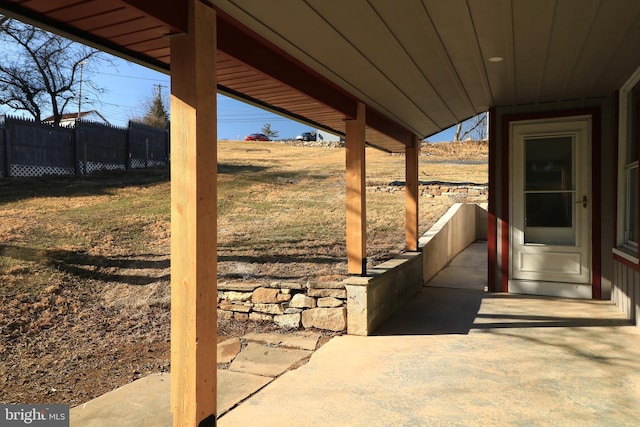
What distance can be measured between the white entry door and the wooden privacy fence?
1191cm

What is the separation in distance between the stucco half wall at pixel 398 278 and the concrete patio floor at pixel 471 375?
18 centimetres

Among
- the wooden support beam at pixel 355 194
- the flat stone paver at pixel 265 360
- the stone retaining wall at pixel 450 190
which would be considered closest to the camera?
the flat stone paver at pixel 265 360

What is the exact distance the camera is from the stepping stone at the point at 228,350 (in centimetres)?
368

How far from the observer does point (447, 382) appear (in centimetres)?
302

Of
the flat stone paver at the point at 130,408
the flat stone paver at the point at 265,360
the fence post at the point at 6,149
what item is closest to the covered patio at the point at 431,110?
the flat stone paver at the point at 265,360

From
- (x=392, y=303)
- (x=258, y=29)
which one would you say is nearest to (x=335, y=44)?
(x=258, y=29)

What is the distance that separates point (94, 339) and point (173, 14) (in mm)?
3565

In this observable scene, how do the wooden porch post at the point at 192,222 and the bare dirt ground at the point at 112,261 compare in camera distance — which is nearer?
the wooden porch post at the point at 192,222

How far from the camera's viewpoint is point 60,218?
8.38 meters

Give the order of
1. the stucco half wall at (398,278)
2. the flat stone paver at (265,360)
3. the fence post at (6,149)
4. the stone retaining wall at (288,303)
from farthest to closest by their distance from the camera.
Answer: the fence post at (6,149), the stone retaining wall at (288,303), the stucco half wall at (398,278), the flat stone paver at (265,360)

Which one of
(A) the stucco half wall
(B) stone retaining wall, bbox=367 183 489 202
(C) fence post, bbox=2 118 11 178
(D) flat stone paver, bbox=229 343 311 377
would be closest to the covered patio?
(A) the stucco half wall

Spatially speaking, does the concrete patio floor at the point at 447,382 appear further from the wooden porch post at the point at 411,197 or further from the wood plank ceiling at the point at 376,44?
the wood plank ceiling at the point at 376,44

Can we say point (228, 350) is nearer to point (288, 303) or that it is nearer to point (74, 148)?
point (288, 303)

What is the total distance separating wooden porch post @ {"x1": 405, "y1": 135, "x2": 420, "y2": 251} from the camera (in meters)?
6.40
